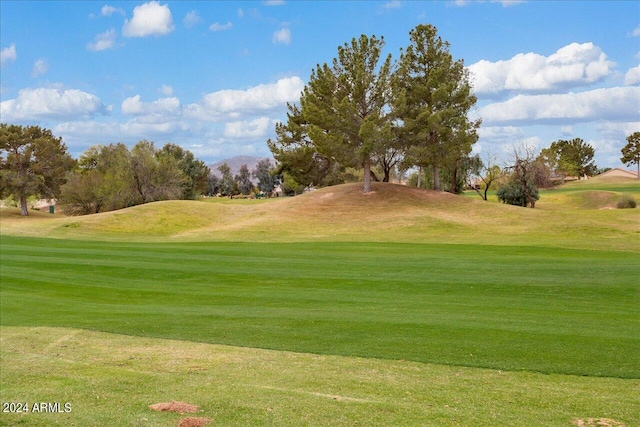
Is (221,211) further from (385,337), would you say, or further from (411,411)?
(411,411)

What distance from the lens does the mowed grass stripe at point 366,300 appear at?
446 inches

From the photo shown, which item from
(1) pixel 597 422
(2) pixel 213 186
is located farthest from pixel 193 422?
(2) pixel 213 186

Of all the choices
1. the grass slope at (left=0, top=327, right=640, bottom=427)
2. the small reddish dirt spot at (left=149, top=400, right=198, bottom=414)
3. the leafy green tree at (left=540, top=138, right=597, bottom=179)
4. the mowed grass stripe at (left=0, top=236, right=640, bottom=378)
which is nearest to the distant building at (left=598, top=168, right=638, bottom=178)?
the leafy green tree at (left=540, top=138, right=597, bottom=179)

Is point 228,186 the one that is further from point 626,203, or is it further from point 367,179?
point 626,203

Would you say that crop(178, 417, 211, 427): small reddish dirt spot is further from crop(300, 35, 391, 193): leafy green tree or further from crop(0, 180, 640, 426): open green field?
crop(300, 35, 391, 193): leafy green tree

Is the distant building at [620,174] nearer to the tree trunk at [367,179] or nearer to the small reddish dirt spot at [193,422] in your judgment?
the tree trunk at [367,179]

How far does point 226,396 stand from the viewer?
777cm

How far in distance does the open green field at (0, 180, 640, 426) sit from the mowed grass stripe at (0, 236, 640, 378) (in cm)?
8

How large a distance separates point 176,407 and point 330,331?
6044mm

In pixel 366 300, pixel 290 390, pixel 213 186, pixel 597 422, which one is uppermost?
pixel 213 186

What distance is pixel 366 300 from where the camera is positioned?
56.7 feet

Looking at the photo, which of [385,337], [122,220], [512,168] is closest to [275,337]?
[385,337]

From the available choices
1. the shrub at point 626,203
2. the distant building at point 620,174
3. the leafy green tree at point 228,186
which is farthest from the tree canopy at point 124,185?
the distant building at point 620,174

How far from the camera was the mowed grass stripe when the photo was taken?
11328 millimetres
